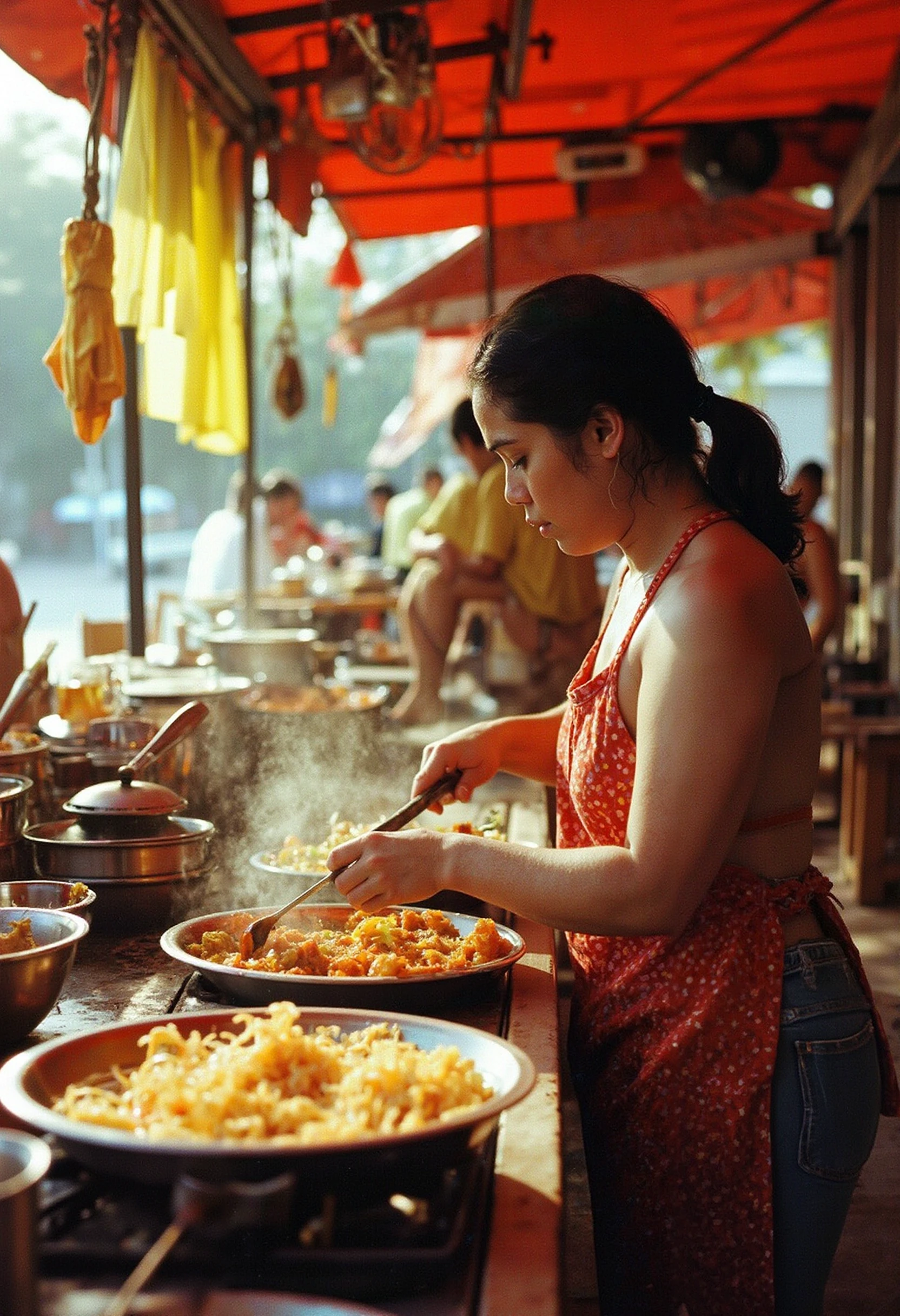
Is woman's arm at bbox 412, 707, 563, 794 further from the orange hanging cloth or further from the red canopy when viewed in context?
the red canopy

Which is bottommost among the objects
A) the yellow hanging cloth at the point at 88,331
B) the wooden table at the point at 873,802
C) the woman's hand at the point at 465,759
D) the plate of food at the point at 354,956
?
the wooden table at the point at 873,802

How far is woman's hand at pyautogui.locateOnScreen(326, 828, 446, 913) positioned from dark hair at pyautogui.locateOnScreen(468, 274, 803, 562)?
0.58m

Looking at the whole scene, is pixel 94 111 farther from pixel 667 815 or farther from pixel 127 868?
pixel 667 815

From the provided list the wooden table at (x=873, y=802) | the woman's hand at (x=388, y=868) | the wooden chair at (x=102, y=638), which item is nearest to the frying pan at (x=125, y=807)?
the woman's hand at (x=388, y=868)

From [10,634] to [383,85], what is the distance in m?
2.70

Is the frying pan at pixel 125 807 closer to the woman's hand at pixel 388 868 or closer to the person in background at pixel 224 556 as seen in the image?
the woman's hand at pixel 388 868

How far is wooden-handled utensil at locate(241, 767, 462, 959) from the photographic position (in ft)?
6.19

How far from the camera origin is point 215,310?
4.80 metres

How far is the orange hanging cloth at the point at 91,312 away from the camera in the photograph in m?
3.04

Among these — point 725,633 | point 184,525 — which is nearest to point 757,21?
point 725,633

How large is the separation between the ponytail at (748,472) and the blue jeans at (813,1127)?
623mm

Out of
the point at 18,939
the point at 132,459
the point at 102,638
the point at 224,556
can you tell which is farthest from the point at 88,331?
the point at 224,556

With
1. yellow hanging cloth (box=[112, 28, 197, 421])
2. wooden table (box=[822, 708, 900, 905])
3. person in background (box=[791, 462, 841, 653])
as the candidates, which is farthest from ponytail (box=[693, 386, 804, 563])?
person in background (box=[791, 462, 841, 653])

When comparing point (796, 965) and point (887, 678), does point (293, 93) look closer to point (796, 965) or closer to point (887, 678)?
point (887, 678)
